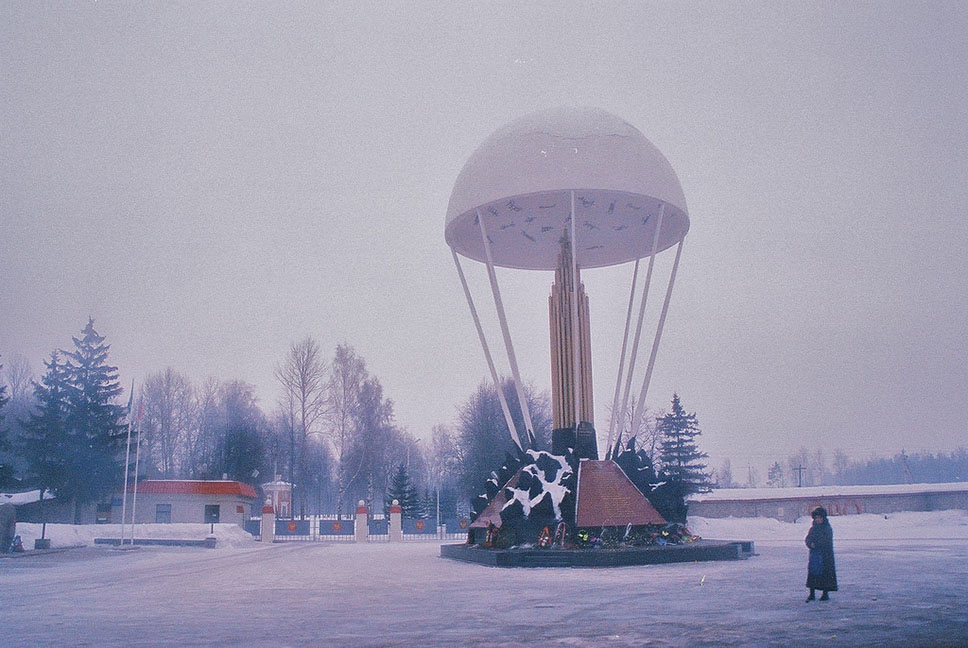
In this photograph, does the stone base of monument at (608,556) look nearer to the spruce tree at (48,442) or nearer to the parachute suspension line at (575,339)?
the parachute suspension line at (575,339)

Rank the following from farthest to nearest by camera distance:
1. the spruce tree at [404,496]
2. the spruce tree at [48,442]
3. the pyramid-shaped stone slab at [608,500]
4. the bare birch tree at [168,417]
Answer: the bare birch tree at [168,417]
the spruce tree at [404,496]
the spruce tree at [48,442]
the pyramid-shaped stone slab at [608,500]

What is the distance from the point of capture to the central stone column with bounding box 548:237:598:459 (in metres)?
21.6

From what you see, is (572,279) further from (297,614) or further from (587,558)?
(297,614)

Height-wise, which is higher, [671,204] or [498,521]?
[671,204]

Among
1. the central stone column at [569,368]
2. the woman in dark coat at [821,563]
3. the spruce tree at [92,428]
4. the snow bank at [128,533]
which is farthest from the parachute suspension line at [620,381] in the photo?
the spruce tree at [92,428]

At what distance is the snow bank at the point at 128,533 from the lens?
105 ft

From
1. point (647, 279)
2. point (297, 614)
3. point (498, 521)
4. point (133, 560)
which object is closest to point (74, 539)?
point (133, 560)

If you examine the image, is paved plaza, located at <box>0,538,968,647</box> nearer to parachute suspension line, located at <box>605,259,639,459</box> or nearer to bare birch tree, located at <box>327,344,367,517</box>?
parachute suspension line, located at <box>605,259,639,459</box>

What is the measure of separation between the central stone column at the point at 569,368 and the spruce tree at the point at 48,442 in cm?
2773

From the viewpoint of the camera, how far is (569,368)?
22.5 meters

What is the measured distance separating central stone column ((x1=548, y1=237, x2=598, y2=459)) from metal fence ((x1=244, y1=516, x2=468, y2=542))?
59.7 feet

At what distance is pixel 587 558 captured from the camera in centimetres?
1723

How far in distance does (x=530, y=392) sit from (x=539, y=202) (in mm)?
39706

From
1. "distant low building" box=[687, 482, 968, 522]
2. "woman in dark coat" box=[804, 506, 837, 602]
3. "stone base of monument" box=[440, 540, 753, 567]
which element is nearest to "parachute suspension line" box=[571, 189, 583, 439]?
"stone base of monument" box=[440, 540, 753, 567]
